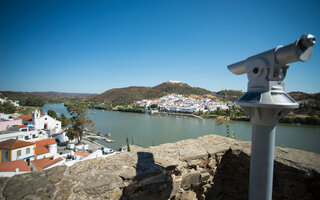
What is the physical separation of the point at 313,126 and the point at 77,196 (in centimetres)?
2777

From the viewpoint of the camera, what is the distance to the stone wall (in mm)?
973

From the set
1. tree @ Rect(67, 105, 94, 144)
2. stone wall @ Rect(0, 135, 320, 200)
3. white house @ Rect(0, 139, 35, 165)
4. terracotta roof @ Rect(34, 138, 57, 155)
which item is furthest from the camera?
tree @ Rect(67, 105, 94, 144)

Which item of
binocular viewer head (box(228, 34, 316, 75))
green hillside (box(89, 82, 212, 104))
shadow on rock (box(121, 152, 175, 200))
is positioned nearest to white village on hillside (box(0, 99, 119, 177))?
shadow on rock (box(121, 152, 175, 200))

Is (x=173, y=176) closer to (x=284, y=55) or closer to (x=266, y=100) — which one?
(x=266, y=100)

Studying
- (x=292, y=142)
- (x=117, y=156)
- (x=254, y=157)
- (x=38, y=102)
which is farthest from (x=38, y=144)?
(x=38, y=102)

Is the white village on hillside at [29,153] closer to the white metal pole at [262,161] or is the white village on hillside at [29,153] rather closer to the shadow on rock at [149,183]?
the shadow on rock at [149,183]

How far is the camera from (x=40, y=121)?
21969mm

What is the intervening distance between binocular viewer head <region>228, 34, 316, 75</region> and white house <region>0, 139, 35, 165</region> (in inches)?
499

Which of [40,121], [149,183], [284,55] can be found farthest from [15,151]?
[40,121]

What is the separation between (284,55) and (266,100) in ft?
0.73

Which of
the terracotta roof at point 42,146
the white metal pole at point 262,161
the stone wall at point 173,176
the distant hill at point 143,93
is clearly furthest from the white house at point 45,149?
the distant hill at point 143,93

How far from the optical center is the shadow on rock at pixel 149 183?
1115mm

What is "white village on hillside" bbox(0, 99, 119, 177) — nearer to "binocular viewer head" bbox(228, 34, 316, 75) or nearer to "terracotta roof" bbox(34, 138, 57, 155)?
"terracotta roof" bbox(34, 138, 57, 155)

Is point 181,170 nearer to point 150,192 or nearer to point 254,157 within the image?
point 150,192
